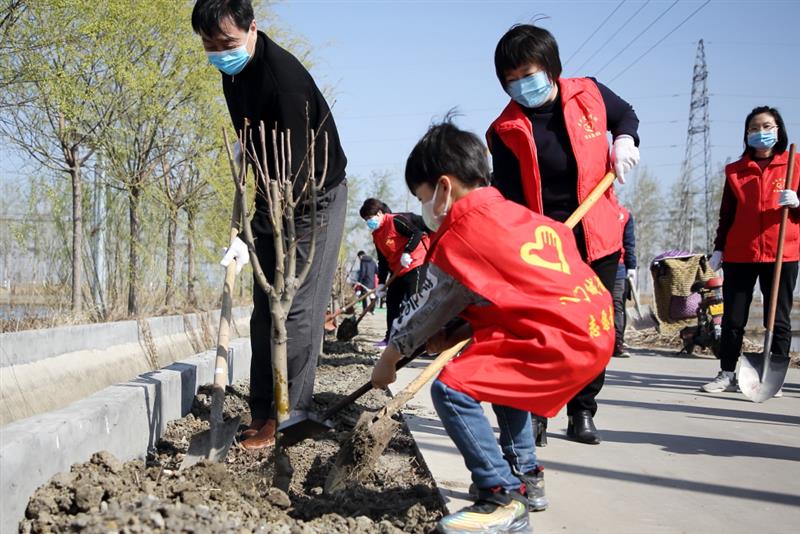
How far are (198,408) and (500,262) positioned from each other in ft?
8.80

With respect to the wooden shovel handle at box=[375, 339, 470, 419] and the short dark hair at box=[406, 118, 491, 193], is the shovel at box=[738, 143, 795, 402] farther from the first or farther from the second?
the short dark hair at box=[406, 118, 491, 193]

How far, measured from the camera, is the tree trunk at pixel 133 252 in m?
10.2

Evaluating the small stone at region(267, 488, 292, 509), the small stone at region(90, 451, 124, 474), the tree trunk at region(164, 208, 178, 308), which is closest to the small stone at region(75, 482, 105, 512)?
the small stone at region(90, 451, 124, 474)

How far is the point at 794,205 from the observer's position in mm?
5938

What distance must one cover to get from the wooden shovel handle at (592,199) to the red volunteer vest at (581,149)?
4 cm

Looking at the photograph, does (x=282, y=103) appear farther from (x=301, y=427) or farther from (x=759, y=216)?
(x=759, y=216)

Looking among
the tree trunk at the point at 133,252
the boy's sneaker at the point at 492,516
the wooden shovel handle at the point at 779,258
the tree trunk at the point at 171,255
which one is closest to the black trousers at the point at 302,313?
the boy's sneaker at the point at 492,516

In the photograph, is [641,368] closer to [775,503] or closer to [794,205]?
[794,205]

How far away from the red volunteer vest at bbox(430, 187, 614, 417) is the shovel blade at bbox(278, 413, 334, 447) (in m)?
0.74

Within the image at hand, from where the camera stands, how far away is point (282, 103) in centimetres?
369

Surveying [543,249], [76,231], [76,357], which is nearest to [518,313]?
[543,249]

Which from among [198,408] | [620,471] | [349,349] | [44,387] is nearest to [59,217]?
[349,349]

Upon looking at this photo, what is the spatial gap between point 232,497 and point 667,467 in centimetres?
195

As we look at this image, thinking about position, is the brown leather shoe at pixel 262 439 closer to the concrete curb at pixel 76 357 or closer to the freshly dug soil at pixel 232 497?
the freshly dug soil at pixel 232 497
